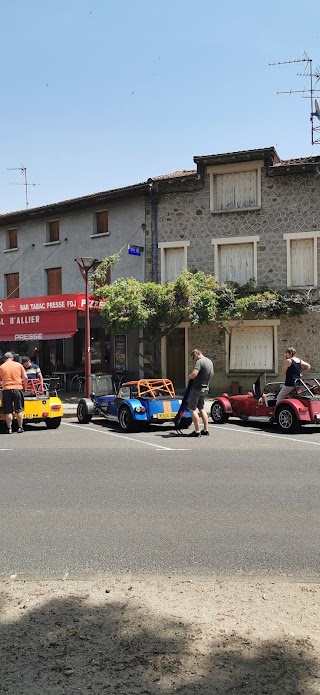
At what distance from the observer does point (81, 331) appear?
25156mm

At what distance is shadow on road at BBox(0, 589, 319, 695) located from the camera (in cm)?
307

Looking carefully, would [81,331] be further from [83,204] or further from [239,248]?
[239,248]

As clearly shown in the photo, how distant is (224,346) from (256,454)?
39.6ft

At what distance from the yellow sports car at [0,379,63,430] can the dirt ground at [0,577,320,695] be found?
969 centimetres

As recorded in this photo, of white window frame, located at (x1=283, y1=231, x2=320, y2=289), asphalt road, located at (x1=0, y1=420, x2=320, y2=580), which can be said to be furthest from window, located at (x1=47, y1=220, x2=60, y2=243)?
asphalt road, located at (x1=0, y1=420, x2=320, y2=580)

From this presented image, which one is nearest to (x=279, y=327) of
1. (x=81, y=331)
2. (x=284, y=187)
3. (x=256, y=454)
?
(x=284, y=187)

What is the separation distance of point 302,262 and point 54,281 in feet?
33.1

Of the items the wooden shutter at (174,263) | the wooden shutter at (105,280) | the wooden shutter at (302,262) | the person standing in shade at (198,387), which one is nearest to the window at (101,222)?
the wooden shutter at (105,280)

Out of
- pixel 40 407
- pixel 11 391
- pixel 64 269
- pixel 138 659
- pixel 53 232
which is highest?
pixel 53 232

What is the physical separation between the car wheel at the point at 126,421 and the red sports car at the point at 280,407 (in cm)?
241

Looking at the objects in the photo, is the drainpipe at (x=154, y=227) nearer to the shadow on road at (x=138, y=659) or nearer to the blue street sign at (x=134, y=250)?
the blue street sign at (x=134, y=250)

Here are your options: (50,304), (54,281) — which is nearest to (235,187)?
(50,304)

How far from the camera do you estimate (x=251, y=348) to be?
856 inches

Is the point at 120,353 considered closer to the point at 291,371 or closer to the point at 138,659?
the point at 291,371
